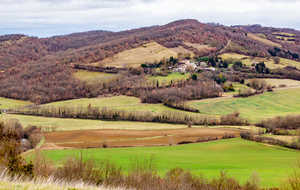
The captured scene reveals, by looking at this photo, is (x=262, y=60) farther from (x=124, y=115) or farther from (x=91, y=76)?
(x=124, y=115)

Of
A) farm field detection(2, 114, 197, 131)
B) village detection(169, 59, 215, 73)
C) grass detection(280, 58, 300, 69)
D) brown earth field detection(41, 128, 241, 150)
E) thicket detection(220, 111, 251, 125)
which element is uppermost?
grass detection(280, 58, 300, 69)

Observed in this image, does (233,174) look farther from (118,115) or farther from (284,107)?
(284,107)

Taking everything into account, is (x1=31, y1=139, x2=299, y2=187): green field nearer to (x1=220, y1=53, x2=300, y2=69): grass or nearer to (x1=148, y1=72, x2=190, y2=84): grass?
(x1=148, y1=72, x2=190, y2=84): grass

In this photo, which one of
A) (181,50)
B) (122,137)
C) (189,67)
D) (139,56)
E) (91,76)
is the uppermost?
(181,50)

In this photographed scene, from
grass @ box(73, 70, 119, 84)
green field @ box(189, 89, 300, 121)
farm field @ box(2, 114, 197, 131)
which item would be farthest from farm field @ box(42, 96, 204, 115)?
grass @ box(73, 70, 119, 84)

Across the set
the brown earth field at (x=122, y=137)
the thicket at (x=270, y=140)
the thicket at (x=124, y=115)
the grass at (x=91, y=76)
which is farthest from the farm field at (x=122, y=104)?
the thicket at (x=270, y=140)

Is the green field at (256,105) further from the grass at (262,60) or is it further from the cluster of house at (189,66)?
the grass at (262,60)

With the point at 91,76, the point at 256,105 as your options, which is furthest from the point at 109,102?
the point at 256,105
